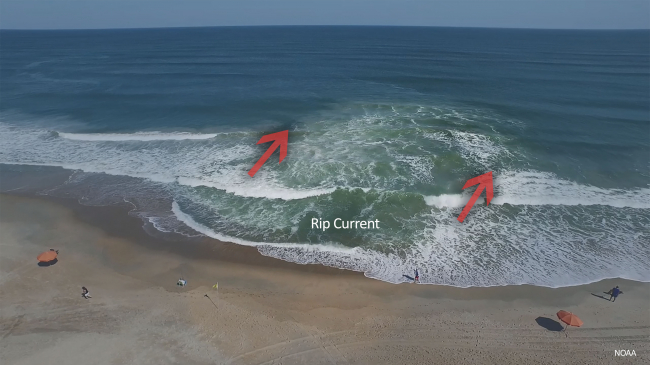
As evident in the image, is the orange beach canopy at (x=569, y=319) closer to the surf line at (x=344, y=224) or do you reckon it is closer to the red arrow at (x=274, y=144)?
the surf line at (x=344, y=224)

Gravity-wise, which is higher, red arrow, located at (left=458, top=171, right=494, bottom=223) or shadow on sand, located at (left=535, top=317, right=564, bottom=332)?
red arrow, located at (left=458, top=171, right=494, bottom=223)

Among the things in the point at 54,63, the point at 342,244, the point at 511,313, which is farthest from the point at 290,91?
the point at 54,63

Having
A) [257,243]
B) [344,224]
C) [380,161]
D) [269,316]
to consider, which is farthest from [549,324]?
[380,161]

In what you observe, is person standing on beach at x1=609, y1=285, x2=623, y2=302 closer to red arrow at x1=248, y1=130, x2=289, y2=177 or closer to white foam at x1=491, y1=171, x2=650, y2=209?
white foam at x1=491, y1=171, x2=650, y2=209

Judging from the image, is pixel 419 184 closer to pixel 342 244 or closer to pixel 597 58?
pixel 342 244

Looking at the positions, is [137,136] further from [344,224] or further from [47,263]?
[344,224]

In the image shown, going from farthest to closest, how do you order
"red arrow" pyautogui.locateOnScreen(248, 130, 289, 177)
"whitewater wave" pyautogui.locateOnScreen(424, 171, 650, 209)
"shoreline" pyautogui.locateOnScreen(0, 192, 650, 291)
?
"red arrow" pyautogui.locateOnScreen(248, 130, 289, 177) → "whitewater wave" pyautogui.locateOnScreen(424, 171, 650, 209) → "shoreline" pyautogui.locateOnScreen(0, 192, 650, 291)

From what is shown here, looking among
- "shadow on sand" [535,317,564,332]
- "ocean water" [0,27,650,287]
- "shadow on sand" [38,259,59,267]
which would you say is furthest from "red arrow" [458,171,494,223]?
"shadow on sand" [38,259,59,267]
